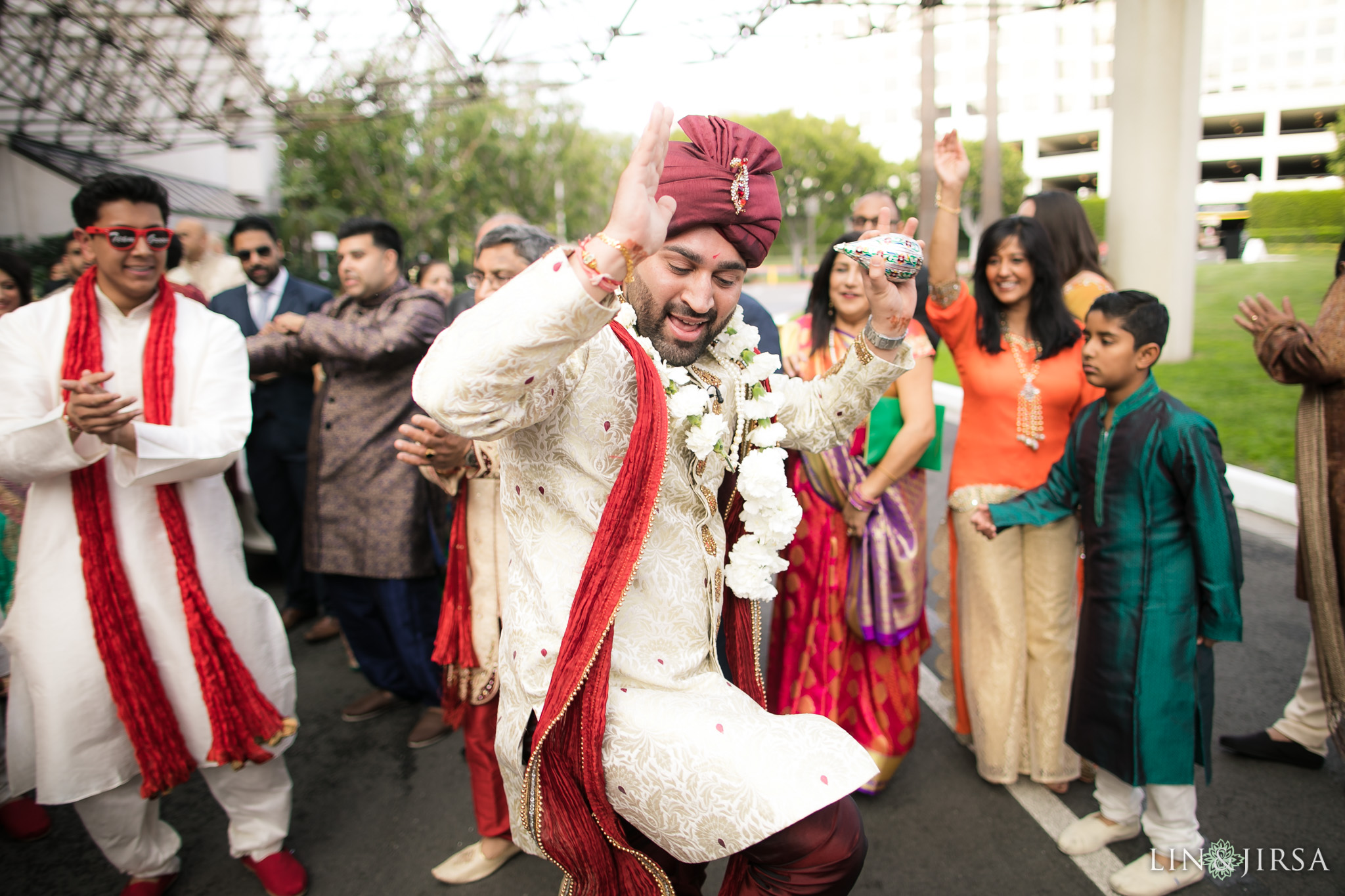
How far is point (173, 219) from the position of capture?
11.1 meters

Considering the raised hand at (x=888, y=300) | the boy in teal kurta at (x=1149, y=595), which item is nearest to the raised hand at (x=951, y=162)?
the boy in teal kurta at (x=1149, y=595)

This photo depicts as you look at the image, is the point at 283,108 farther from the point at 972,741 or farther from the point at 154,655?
the point at 972,741

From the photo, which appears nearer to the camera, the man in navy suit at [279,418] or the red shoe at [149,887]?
the red shoe at [149,887]

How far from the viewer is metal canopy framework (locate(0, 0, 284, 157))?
6.09 meters

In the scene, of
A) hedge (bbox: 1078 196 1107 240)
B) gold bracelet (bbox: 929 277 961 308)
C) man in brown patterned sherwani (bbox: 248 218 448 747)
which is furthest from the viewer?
hedge (bbox: 1078 196 1107 240)

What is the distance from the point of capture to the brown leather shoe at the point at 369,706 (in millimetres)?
4043

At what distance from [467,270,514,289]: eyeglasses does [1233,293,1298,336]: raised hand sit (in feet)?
8.97

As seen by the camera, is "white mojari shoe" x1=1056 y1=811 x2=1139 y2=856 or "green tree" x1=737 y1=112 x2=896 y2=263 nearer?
"white mojari shoe" x1=1056 y1=811 x2=1139 y2=856

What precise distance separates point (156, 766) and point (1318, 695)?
4.18m

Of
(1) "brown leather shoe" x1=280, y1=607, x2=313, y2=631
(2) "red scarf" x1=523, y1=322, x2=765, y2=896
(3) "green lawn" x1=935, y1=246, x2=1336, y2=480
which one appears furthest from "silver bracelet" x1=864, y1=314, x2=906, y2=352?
(3) "green lawn" x1=935, y1=246, x2=1336, y2=480

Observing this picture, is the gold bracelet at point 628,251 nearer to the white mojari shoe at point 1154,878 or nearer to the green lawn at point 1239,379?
the white mojari shoe at point 1154,878

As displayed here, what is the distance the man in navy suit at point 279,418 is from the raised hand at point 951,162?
3.74 m

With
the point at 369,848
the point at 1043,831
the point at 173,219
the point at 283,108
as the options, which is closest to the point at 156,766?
the point at 369,848

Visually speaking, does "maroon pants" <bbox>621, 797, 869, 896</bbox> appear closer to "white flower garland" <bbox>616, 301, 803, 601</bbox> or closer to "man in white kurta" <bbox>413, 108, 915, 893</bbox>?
"man in white kurta" <bbox>413, 108, 915, 893</bbox>
